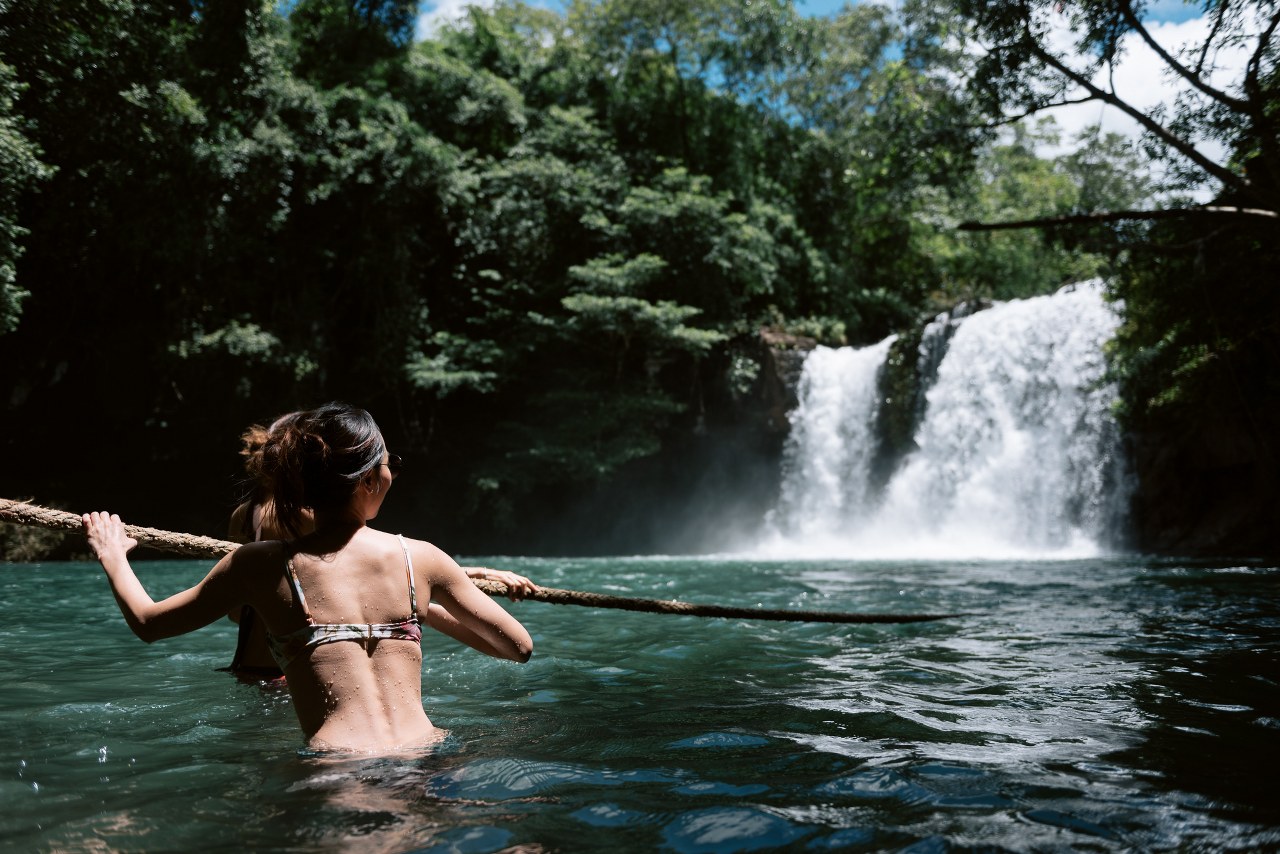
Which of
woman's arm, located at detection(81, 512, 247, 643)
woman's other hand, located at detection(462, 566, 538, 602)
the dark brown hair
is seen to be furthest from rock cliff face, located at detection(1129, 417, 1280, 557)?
woman's arm, located at detection(81, 512, 247, 643)

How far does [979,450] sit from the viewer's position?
701 inches

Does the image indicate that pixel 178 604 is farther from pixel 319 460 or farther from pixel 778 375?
pixel 778 375

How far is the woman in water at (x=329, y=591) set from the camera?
250cm

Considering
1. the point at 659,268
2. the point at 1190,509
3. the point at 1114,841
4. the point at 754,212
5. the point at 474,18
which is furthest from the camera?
the point at 474,18

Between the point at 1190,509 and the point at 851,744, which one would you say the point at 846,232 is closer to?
the point at 1190,509

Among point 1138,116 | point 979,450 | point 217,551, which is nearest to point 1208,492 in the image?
point 979,450

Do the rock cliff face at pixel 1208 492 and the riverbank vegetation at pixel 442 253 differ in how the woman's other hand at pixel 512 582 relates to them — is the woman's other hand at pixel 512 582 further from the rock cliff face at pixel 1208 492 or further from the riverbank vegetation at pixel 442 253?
the rock cliff face at pixel 1208 492

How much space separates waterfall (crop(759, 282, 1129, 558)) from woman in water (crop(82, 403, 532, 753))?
1448 centimetres

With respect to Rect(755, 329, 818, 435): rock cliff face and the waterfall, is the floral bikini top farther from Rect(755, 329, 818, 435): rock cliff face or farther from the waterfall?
Rect(755, 329, 818, 435): rock cliff face

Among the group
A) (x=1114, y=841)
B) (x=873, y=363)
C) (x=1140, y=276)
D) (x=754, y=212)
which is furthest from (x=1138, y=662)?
(x=754, y=212)

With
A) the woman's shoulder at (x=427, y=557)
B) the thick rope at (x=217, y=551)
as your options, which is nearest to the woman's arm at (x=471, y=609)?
the woman's shoulder at (x=427, y=557)

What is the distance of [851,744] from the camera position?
122 inches

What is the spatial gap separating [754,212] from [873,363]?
703 centimetres

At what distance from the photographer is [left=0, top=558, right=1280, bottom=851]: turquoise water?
216 centimetres
